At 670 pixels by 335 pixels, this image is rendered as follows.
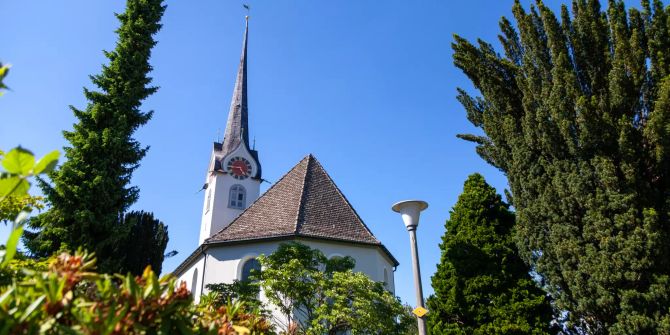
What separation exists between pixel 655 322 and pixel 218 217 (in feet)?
82.1

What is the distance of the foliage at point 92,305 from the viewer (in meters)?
1.57

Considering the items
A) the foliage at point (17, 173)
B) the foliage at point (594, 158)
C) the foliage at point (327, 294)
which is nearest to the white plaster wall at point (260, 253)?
the foliage at point (327, 294)

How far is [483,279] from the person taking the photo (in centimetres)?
1188

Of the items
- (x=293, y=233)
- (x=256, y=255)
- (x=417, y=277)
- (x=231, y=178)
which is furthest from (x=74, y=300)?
(x=231, y=178)

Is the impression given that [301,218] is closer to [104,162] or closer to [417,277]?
[104,162]

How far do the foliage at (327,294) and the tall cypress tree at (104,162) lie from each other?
4.14 meters

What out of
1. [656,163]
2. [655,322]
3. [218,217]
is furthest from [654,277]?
[218,217]

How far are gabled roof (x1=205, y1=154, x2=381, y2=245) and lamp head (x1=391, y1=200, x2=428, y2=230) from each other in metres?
7.96

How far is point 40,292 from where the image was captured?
1.84 metres

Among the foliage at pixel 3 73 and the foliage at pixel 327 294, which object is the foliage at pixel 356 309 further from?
the foliage at pixel 3 73

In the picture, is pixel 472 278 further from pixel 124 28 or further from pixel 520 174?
pixel 124 28

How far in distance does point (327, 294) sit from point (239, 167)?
22.9 m

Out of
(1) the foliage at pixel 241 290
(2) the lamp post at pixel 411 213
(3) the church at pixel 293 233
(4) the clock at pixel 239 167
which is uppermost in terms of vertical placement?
(4) the clock at pixel 239 167

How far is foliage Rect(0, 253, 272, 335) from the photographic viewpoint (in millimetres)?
1569
